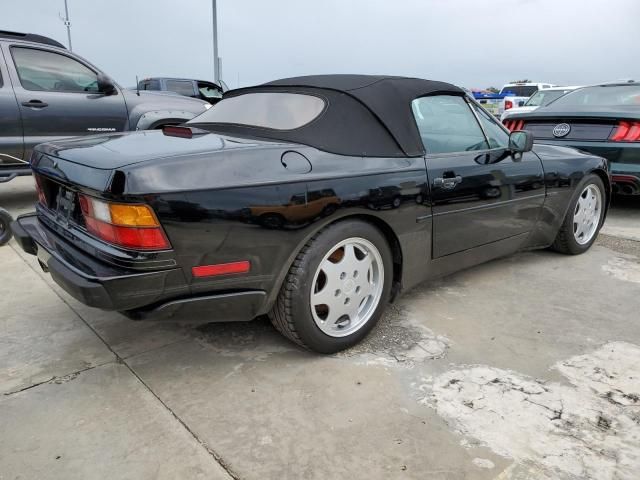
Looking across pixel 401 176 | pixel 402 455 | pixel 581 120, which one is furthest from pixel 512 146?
pixel 581 120

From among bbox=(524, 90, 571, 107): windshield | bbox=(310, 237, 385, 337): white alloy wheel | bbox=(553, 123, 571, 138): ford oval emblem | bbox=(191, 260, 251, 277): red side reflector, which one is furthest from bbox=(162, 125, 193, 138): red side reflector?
bbox=(524, 90, 571, 107): windshield

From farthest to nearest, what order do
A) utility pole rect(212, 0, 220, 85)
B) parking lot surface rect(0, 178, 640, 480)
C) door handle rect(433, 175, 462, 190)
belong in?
utility pole rect(212, 0, 220, 85) < door handle rect(433, 175, 462, 190) < parking lot surface rect(0, 178, 640, 480)

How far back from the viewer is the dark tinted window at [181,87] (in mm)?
12891

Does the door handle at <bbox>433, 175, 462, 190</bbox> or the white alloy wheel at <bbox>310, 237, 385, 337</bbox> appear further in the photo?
the door handle at <bbox>433, 175, 462, 190</bbox>

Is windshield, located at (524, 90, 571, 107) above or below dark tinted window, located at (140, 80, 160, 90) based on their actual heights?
below

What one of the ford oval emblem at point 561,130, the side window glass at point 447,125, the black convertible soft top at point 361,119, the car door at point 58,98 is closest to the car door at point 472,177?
the side window glass at point 447,125

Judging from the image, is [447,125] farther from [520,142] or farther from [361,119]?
[361,119]

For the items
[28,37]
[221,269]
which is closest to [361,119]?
[221,269]

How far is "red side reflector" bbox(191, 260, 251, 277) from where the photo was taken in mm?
2072

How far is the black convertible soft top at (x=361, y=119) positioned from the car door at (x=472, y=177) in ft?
0.40

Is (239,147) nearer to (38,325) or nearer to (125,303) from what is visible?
(125,303)

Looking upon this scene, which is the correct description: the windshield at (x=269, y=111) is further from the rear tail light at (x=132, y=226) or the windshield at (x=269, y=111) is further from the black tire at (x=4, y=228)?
the black tire at (x=4, y=228)

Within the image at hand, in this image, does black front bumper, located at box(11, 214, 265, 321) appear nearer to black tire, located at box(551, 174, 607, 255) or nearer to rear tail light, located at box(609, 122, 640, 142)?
black tire, located at box(551, 174, 607, 255)

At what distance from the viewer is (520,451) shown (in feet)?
6.27
